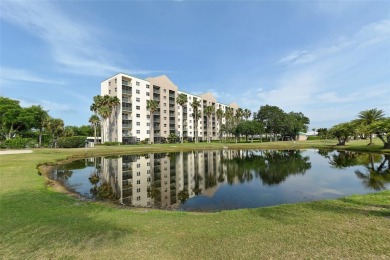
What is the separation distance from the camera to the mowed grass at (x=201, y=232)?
624 centimetres

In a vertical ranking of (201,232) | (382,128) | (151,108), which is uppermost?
(151,108)

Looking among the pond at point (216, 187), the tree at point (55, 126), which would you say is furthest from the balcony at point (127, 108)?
the pond at point (216, 187)

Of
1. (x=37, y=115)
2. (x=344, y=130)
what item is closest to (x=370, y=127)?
(x=344, y=130)

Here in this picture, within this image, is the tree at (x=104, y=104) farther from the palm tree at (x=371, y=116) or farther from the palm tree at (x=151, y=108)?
the palm tree at (x=371, y=116)

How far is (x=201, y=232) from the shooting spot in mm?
7855

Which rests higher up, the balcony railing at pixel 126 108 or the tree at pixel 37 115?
the balcony railing at pixel 126 108

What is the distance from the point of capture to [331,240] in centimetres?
665

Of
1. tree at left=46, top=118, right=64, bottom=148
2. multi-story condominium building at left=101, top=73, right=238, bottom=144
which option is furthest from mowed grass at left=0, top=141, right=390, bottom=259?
tree at left=46, top=118, right=64, bottom=148

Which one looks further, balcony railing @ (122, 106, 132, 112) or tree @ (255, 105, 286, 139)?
tree @ (255, 105, 286, 139)

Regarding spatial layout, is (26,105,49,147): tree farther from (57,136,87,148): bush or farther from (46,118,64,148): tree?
(57,136,87,148): bush

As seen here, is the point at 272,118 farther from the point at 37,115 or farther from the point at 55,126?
the point at 37,115

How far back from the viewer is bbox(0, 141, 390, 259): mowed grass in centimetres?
624

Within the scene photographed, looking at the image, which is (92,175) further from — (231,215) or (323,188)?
(323,188)

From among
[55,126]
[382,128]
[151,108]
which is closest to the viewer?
[382,128]
